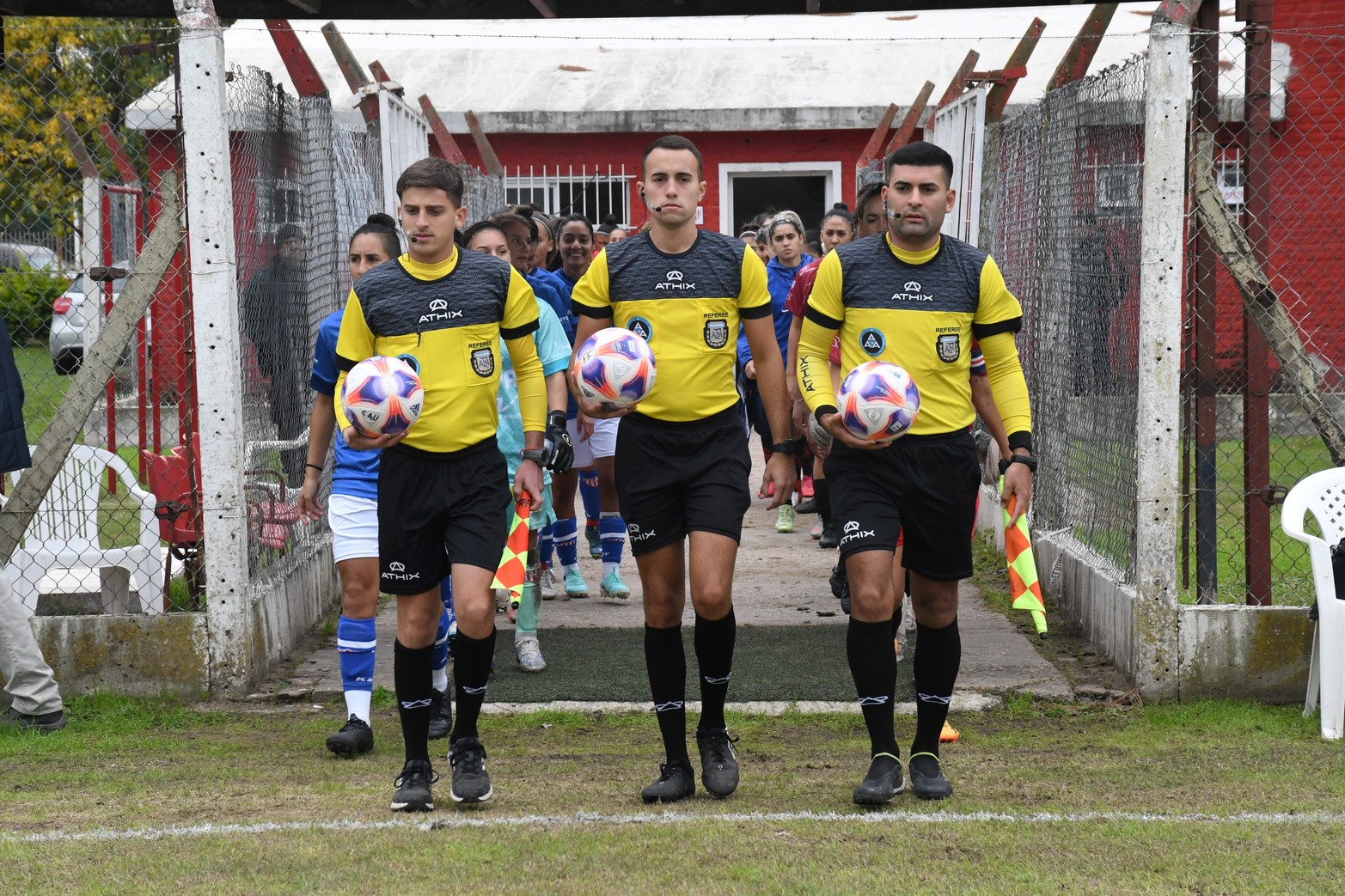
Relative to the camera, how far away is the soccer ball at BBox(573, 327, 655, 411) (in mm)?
4844

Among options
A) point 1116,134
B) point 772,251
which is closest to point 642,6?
point 1116,134

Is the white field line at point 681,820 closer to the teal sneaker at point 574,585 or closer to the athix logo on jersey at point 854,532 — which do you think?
the athix logo on jersey at point 854,532

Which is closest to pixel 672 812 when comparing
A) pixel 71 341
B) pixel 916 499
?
pixel 916 499

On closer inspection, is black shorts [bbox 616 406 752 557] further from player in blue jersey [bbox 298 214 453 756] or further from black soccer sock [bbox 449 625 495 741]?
player in blue jersey [bbox 298 214 453 756]

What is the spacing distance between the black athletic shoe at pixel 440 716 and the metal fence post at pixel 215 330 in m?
1.07

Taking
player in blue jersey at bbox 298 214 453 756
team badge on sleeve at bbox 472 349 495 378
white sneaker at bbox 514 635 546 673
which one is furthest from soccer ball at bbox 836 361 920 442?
white sneaker at bbox 514 635 546 673

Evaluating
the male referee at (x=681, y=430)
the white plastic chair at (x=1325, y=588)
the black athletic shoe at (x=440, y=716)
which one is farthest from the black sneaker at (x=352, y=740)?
the white plastic chair at (x=1325, y=588)

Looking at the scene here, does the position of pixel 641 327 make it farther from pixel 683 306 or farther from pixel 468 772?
pixel 468 772

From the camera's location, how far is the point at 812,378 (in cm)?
517

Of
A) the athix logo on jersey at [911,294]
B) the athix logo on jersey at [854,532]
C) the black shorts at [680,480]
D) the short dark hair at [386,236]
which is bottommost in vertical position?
the athix logo on jersey at [854,532]

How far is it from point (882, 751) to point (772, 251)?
23.4 feet

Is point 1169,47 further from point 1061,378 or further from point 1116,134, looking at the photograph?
point 1061,378

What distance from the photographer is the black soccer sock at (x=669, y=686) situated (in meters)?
5.19

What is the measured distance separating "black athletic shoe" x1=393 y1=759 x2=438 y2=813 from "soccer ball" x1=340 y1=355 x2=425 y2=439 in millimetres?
1132
